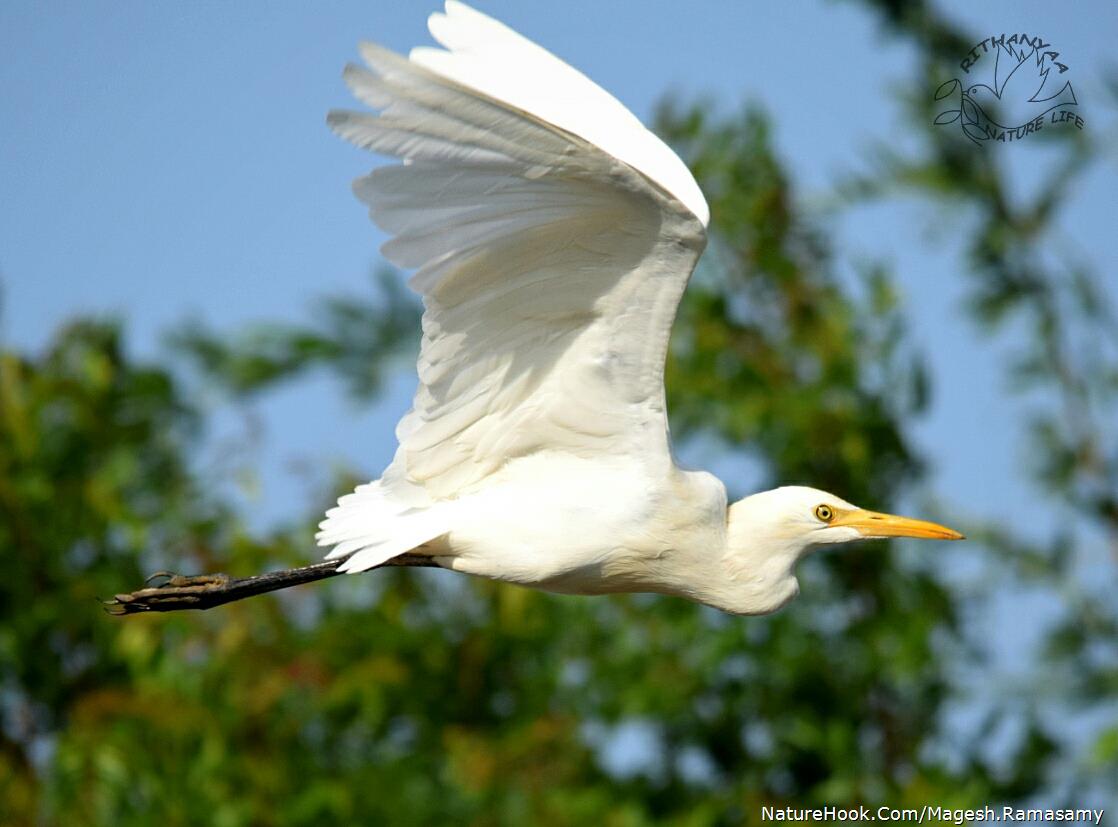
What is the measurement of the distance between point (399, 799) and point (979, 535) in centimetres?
446

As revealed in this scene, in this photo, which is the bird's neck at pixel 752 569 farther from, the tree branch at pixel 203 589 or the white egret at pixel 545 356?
the tree branch at pixel 203 589

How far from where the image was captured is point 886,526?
5.51 meters

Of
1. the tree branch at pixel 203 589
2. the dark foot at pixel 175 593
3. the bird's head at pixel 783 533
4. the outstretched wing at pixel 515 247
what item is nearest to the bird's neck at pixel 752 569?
the bird's head at pixel 783 533

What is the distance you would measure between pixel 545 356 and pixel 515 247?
17.5 inches

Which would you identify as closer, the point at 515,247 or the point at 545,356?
the point at 515,247

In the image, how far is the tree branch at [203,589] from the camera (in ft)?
18.4

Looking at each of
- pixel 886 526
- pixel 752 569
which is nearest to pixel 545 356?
pixel 752 569

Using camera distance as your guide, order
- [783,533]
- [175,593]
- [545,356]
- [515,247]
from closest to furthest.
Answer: [515,247] < [545,356] < [783,533] < [175,593]

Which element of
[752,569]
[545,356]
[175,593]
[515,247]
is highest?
[515,247]

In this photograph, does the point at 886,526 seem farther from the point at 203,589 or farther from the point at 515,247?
the point at 203,589

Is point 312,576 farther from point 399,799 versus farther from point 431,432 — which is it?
point 399,799

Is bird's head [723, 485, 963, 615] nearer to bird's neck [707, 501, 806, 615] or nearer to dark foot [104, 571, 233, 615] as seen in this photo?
bird's neck [707, 501, 806, 615]

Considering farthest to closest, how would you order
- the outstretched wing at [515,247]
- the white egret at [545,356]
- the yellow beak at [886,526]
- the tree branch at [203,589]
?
the tree branch at [203,589], the yellow beak at [886,526], the white egret at [545,356], the outstretched wing at [515,247]

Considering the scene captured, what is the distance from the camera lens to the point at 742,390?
33.1ft
